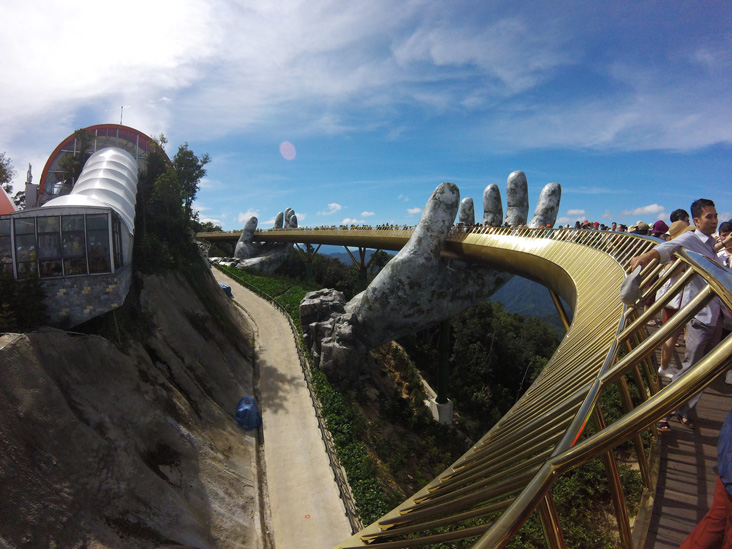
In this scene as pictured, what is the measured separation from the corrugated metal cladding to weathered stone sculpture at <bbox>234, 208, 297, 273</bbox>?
2376 centimetres

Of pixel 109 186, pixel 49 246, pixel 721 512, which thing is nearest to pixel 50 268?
pixel 49 246

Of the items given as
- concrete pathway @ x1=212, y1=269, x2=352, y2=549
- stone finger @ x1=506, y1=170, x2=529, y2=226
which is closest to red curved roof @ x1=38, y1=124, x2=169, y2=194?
concrete pathway @ x1=212, y1=269, x2=352, y2=549

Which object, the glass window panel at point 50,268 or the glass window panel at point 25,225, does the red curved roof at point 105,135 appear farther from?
the glass window panel at point 50,268

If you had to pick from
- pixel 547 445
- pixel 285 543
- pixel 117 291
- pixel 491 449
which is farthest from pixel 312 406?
pixel 547 445

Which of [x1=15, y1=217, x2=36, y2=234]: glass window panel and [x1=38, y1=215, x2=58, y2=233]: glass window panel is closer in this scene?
[x1=15, y1=217, x2=36, y2=234]: glass window panel

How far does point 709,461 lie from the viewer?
13.3ft

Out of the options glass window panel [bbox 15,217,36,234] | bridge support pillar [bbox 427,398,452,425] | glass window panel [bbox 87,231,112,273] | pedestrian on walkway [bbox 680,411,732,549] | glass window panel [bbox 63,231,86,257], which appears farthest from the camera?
bridge support pillar [bbox 427,398,452,425]

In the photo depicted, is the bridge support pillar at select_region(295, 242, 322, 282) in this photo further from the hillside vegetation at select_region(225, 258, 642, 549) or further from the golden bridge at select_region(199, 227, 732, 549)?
the golden bridge at select_region(199, 227, 732, 549)

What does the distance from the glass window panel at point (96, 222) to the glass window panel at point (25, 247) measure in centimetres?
181

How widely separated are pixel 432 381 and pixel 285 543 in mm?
22219

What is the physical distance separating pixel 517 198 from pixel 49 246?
77.3 feet

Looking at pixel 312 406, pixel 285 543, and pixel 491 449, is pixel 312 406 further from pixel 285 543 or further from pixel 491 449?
pixel 491 449

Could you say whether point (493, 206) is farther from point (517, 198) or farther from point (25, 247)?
point (25, 247)

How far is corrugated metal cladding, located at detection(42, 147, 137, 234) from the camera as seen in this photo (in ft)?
55.1
